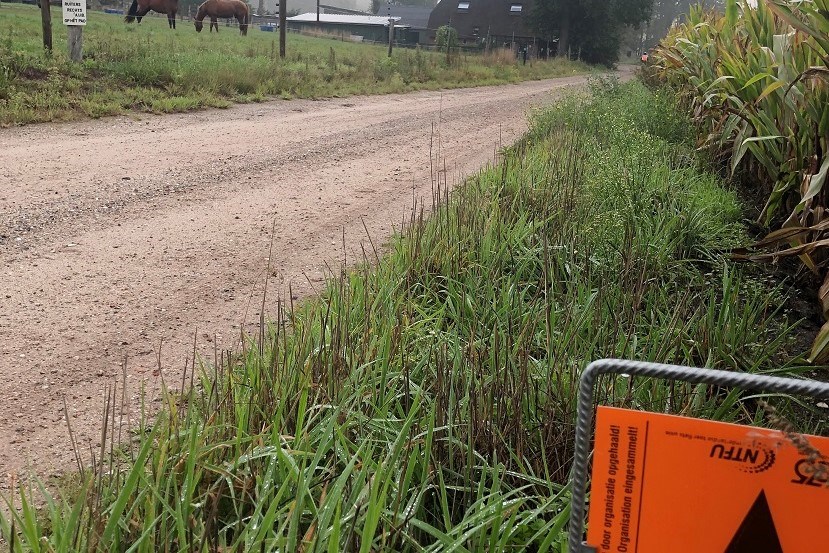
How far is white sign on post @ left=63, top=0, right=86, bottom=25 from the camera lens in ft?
37.1

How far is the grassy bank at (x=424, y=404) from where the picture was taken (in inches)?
72.3

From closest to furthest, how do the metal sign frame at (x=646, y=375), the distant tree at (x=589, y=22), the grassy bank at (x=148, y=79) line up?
the metal sign frame at (x=646, y=375), the grassy bank at (x=148, y=79), the distant tree at (x=589, y=22)

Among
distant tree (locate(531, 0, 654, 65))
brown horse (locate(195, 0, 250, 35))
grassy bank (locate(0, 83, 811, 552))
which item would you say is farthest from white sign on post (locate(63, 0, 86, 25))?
distant tree (locate(531, 0, 654, 65))

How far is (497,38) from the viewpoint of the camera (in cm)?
5362

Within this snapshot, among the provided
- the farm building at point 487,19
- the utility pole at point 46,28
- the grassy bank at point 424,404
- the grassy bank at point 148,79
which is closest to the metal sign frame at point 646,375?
the grassy bank at point 424,404

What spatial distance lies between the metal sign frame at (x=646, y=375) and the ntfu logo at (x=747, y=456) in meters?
0.09

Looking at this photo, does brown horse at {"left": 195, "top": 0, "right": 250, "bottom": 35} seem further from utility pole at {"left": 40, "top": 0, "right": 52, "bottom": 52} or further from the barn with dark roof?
utility pole at {"left": 40, "top": 0, "right": 52, "bottom": 52}

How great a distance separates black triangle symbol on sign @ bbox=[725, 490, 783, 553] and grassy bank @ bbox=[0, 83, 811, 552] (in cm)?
62

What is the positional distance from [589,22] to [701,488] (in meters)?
47.4

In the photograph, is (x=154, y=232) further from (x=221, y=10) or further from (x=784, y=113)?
(x=221, y=10)

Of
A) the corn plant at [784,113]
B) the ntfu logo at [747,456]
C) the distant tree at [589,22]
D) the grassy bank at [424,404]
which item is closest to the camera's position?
the ntfu logo at [747,456]

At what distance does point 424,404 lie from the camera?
8.39 feet

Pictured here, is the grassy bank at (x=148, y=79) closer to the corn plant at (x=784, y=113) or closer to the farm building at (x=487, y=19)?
the corn plant at (x=784, y=113)

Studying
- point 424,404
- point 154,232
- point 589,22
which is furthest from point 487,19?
point 424,404
